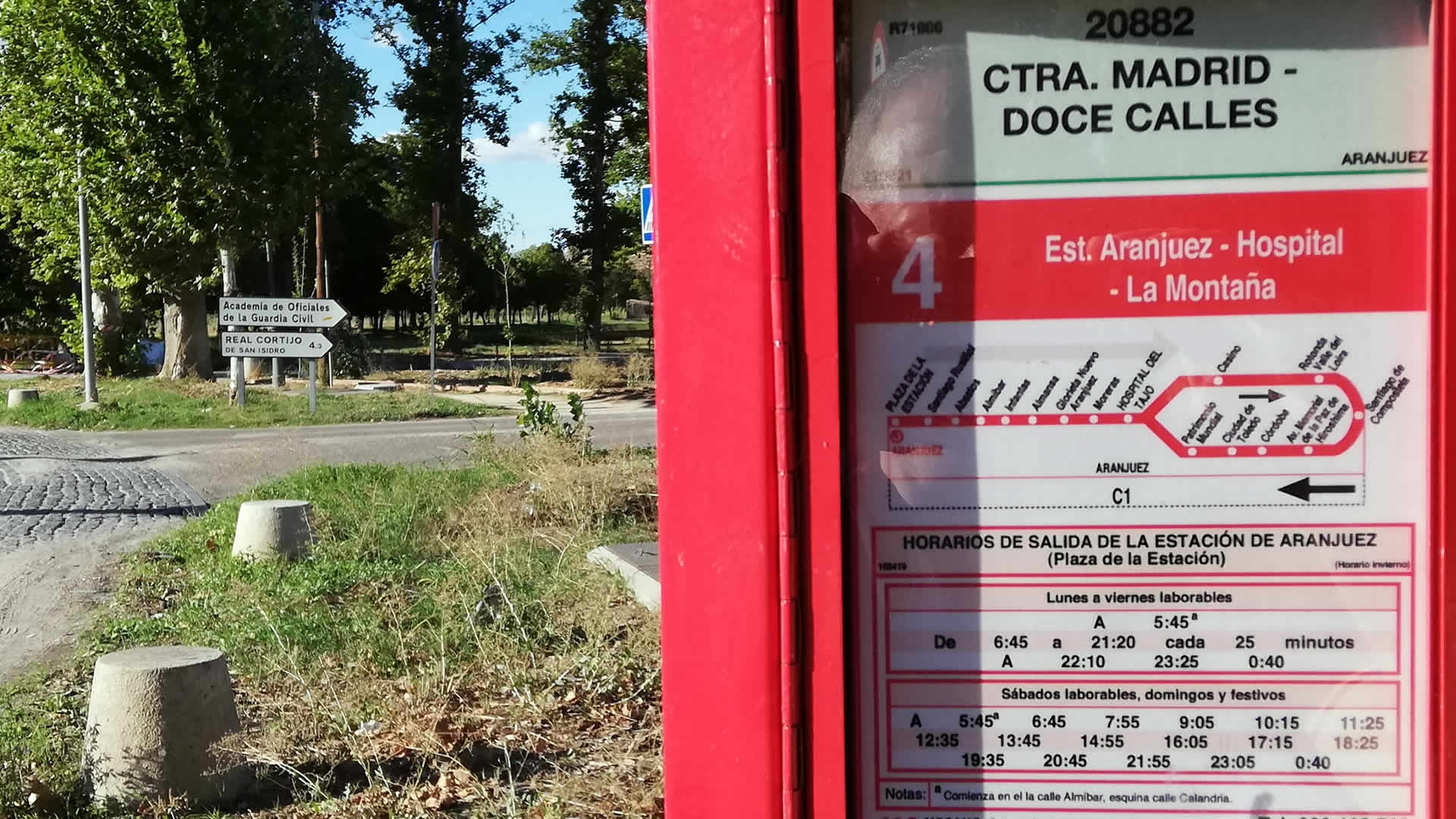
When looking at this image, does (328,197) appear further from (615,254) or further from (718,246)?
(718,246)

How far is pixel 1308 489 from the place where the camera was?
5.24 feet

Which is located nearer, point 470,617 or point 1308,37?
point 1308,37

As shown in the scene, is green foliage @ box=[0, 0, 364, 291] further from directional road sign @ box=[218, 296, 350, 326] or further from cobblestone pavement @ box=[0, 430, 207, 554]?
cobblestone pavement @ box=[0, 430, 207, 554]

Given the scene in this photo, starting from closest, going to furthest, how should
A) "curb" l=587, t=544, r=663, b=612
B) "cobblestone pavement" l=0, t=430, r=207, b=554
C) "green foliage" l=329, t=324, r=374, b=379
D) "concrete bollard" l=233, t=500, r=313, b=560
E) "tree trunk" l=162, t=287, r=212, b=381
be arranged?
"curb" l=587, t=544, r=663, b=612, "concrete bollard" l=233, t=500, r=313, b=560, "cobblestone pavement" l=0, t=430, r=207, b=554, "tree trunk" l=162, t=287, r=212, b=381, "green foliage" l=329, t=324, r=374, b=379

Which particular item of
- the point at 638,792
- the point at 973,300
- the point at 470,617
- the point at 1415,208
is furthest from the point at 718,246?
the point at 470,617

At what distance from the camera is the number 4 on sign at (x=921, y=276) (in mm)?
1600

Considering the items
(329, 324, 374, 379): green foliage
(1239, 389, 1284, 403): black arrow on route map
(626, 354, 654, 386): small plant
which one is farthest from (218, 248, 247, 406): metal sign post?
(1239, 389, 1284, 403): black arrow on route map

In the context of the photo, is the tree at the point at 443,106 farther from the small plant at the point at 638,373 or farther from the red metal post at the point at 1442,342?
the red metal post at the point at 1442,342

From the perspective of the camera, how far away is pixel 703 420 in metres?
1.55

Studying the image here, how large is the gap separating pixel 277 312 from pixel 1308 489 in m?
18.1

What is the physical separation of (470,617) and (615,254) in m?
32.7

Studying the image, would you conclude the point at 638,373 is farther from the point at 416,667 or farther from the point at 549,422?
the point at 416,667

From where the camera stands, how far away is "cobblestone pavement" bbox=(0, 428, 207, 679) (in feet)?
25.1

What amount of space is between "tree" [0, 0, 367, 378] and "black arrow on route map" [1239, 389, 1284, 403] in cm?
2331
